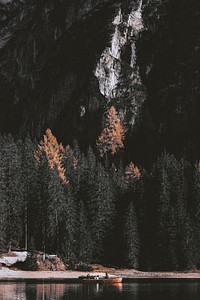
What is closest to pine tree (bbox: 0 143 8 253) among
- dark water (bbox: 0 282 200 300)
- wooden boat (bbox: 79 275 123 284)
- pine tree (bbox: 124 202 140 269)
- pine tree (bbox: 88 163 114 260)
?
pine tree (bbox: 88 163 114 260)

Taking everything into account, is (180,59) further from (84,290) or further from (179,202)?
(84,290)

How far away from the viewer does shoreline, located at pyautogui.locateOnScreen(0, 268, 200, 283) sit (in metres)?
80.9

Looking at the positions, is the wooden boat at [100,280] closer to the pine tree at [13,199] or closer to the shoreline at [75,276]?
the shoreline at [75,276]

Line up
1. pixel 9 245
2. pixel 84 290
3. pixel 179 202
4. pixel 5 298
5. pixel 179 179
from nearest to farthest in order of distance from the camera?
pixel 5 298 < pixel 84 290 < pixel 9 245 < pixel 179 202 < pixel 179 179

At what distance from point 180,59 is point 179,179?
79858 millimetres

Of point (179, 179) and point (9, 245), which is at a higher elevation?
point (179, 179)

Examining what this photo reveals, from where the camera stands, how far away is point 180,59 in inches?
7062

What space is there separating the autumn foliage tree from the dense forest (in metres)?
57.8

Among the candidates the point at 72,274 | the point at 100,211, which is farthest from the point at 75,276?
the point at 100,211

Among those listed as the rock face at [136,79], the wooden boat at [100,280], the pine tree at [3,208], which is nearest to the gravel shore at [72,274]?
the wooden boat at [100,280]

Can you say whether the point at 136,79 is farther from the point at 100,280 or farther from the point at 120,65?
the point at 100,280

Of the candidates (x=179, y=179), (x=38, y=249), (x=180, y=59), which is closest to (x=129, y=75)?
(x=180, y=59)

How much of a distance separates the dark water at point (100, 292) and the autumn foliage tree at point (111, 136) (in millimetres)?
98272

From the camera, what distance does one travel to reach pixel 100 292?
6469cm
